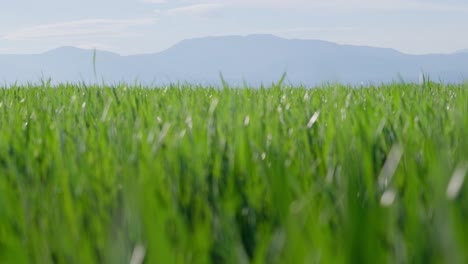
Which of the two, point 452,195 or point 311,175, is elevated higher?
point 452,195

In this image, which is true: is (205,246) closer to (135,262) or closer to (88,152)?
(135,262)

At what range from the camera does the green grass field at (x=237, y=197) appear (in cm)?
65

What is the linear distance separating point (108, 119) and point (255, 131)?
649mm

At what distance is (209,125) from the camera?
61.3 inches

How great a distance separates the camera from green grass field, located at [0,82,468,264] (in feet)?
2.13

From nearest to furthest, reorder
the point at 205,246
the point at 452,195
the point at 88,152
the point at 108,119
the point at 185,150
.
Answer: the point at 452,195
the point at 205,246
the point at 185,150
the point at 88,152
the point at 108,119

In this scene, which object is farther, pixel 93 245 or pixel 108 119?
pixel 108 119

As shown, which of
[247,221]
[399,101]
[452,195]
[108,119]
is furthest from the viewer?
[399,101]

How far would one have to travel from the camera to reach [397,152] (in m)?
0.79

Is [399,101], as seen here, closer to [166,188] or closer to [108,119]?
[108,119]

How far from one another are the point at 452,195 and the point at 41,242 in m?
0.57

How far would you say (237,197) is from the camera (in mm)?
1084

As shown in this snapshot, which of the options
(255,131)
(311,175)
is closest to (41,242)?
(311,175)

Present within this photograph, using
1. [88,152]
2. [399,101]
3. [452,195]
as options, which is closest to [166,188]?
[88,152]
